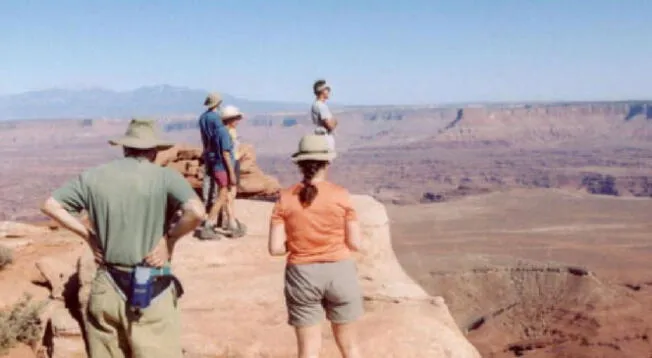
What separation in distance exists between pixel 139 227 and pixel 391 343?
279 centimetres

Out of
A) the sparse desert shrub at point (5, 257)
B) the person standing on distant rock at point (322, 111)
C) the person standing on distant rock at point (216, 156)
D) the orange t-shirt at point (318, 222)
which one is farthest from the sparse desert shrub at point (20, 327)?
the orange t-shirt at point (318, 222)

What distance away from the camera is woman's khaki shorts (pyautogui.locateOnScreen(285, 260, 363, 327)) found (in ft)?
13.1

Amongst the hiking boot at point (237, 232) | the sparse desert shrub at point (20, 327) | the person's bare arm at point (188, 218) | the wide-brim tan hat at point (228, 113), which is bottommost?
the sparse desert shrub at point (20, 327)

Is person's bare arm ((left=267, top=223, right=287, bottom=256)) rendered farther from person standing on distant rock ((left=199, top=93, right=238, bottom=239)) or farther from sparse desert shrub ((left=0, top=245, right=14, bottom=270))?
sparse desert shrub ((left=0, top=245, right=14, bottom=270))

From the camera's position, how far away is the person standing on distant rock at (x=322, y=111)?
796 cm

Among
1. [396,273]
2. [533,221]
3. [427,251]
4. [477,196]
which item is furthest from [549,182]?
[396,273]

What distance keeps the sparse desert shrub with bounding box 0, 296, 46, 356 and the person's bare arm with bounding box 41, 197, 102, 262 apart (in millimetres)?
3780

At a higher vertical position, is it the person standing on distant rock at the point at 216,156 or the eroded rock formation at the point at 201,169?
the person standing on distant rock at the point at 216,156

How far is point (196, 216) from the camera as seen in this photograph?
136 inches

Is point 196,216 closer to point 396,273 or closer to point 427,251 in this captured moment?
point 396,273

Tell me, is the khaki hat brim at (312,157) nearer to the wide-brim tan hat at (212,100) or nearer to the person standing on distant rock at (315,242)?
the person standing on distant rock at (315,242)

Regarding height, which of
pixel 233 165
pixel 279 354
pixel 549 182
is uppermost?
pixel 233 165

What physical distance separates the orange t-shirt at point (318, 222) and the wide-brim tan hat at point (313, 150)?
16cm

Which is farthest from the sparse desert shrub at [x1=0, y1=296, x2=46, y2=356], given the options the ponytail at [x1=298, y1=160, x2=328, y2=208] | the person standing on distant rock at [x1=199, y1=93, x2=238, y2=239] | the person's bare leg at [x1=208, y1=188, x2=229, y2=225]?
the ponytail at [x1=298, y1=160, x2=328, y2=208]
